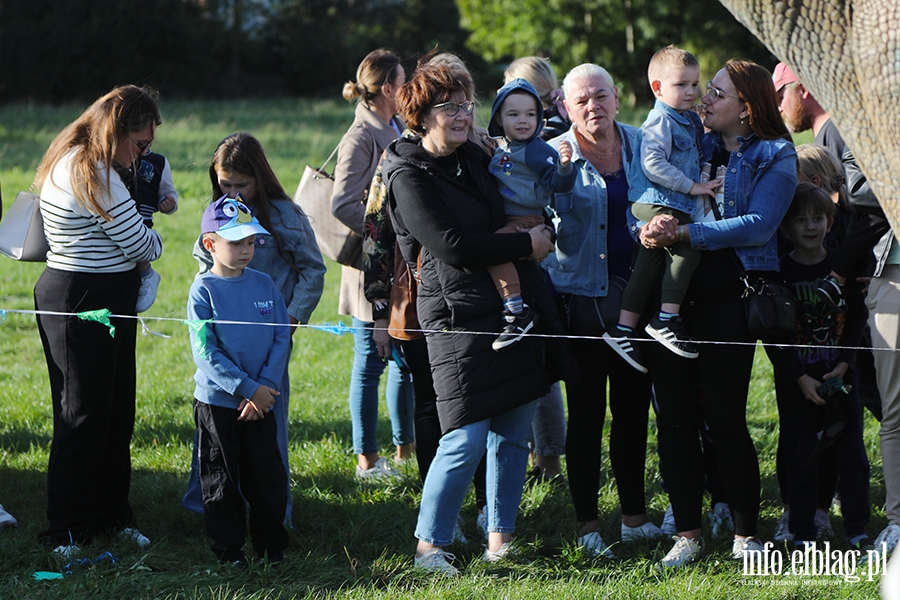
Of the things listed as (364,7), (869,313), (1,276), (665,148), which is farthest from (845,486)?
(364,7)

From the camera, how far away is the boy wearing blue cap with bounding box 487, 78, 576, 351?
411cm

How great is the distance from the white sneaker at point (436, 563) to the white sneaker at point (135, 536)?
4.52 ft

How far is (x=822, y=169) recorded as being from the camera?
4.82 metres

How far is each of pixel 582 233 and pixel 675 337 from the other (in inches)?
27.1

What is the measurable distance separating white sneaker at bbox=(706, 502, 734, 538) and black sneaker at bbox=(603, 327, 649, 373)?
3.45ft

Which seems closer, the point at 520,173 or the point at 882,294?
the point at 520,173

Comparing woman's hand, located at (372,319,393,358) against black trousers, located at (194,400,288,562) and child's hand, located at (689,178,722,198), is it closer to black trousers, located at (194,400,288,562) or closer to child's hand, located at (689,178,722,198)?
black trousers, located at (194,400,288,562)

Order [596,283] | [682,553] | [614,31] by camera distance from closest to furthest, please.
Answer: [682,553] → [596,283] → [614,31]

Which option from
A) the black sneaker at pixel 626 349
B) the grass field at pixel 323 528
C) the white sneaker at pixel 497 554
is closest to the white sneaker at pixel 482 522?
the grass field at pixel 323 528

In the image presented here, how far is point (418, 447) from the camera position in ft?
16.5

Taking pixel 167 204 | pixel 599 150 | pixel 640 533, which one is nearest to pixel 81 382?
pixel 167 204

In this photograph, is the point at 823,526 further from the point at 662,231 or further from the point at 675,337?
the point at 662,231

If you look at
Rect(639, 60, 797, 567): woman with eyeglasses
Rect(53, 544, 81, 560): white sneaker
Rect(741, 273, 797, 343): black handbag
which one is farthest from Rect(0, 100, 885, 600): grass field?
Rect(741, 273, 797, 343): black handbag

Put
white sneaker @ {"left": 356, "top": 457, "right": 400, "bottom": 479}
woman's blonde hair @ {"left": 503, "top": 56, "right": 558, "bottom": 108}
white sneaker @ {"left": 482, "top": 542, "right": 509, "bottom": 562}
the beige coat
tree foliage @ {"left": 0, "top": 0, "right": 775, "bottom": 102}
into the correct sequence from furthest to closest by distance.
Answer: tree foliage @ {"left": 0, "top": 0, "right": 775, "bottom": 102}, woman's blonde hair @ {"left": 503, "top": 56, "right": 558, "bottom": 108}, white sneaker @ {"left": 356, "top": 457, "right": 400, "bottom": 479}, the beige coat, white sneaker @ {"left": 482, "top": 542, "right": 509, "bottom": 562}
